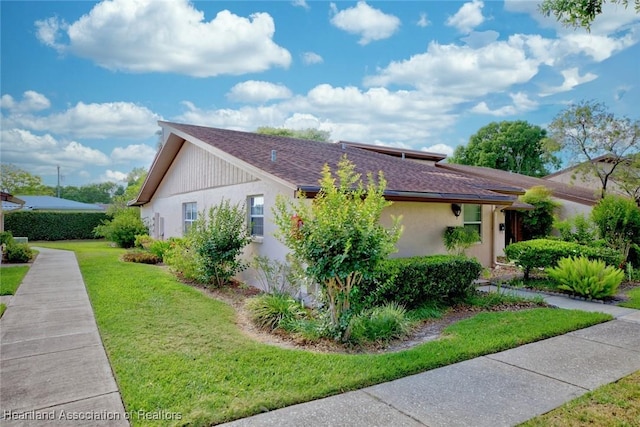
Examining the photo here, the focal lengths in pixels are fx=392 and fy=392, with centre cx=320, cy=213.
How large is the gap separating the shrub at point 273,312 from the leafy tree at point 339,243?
0.89 metres

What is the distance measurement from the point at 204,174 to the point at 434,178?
277 inches

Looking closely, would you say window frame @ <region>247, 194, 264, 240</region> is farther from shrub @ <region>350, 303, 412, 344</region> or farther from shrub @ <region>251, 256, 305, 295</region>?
shrub @ <region>350, 303, 412, 344</region>

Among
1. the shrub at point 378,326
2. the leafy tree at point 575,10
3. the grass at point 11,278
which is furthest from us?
the grass at point 11,278

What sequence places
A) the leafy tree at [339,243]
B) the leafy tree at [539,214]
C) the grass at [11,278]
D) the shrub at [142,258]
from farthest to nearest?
the leafy tree at [539,214] < the shrub at [142,258] < the grass at [11,278] < the leafy tree at [339,243]

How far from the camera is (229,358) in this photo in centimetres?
476

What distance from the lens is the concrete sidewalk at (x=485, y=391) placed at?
342 centimetres

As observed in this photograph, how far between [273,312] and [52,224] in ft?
83.6

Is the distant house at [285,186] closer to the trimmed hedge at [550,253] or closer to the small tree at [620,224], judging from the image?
the trimmed hedge at [550,253]

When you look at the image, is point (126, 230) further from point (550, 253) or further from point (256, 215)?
point (550, 253)

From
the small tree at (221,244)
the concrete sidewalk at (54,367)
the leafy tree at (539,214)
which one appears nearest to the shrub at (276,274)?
the small tree at (221,244)

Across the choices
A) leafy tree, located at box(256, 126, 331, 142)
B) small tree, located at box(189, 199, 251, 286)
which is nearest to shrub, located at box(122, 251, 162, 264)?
small tree, located at box(189, 199, 251, 286)

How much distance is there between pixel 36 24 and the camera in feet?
40.5

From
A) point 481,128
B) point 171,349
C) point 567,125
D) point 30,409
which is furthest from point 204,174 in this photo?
point 481,128

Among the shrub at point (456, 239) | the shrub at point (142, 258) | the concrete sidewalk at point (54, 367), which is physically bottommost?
the concrete sidewalk at point (54, 367)
